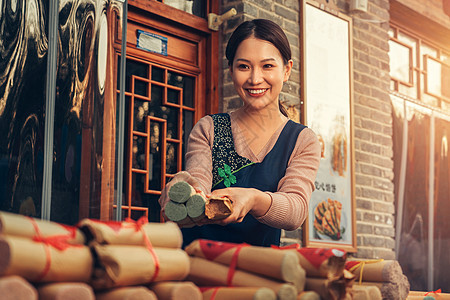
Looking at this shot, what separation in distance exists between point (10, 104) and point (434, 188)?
16.0 ft

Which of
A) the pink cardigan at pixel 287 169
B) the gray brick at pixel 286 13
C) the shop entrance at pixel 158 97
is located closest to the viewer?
the pink cardigan at pixel 287 169

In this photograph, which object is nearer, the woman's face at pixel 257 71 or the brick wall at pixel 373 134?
the woman's face at pixel 257 71

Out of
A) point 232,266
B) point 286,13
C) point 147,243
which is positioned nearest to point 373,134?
point 286,13

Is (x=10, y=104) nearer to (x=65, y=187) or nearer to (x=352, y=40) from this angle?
(x=65, y=187)

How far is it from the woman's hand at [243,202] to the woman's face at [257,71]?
40cm

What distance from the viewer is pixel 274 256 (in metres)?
1.01

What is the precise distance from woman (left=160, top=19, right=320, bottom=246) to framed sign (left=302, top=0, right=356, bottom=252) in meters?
2.46

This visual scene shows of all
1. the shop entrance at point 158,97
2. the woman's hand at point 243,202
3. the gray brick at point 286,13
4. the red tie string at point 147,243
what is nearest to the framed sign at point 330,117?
the gray brick at point 286,13

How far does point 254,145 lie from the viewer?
180 centimetres

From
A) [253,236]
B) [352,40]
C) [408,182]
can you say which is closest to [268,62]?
[253,236]

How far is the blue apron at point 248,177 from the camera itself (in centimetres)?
171

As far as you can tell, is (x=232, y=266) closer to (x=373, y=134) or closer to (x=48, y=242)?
(x=48, y=242)

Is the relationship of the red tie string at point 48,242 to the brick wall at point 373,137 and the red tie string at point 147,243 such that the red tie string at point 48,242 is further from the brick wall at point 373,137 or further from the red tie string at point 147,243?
the brick wall at point 373,137

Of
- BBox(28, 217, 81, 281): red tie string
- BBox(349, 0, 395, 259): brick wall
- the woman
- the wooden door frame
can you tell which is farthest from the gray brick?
BBox(28, 217, 81, 281): red tie string
